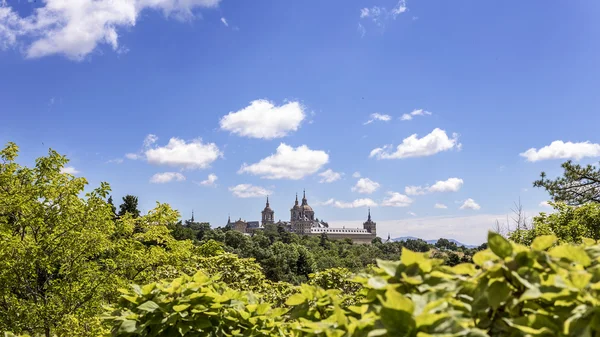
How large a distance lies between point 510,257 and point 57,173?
1073cm

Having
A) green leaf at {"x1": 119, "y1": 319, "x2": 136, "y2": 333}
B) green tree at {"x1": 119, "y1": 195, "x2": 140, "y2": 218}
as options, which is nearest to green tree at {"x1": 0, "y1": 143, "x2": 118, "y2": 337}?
green leaf at {"x1": 119, "y1": 319, "x2": 136, "y2": 333}

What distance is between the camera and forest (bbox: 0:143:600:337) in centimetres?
149

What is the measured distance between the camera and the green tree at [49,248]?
844 centimetres

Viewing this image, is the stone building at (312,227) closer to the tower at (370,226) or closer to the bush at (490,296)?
the tower at (370,226)

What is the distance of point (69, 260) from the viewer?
31.1 feet

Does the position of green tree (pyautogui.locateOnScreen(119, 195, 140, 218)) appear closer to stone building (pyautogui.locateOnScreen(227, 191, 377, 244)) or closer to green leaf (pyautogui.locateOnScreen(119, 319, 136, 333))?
green leaf (pyautogui.locateOnScreen(119, 319, 136, 333))

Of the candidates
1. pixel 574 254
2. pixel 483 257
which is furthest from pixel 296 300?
pixel 574 254

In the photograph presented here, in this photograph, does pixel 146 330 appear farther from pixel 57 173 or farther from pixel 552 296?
pixel 57 173

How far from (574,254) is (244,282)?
26.7 ft

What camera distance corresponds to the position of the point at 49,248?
9.09 meters

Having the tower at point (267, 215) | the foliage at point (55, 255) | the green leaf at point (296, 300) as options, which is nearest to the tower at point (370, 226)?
the tower at point (267, 215)

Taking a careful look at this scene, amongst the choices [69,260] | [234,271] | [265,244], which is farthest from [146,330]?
[265,244]

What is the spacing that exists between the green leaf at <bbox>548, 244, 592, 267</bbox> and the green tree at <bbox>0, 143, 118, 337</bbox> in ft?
28.9

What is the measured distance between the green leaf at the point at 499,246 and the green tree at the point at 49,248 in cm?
867
